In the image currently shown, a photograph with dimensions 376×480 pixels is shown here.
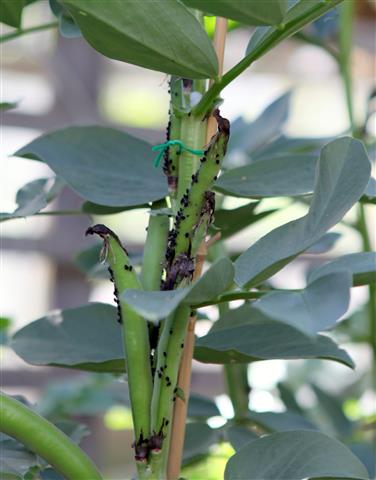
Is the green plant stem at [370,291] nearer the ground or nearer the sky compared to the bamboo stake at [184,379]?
nearer the sky

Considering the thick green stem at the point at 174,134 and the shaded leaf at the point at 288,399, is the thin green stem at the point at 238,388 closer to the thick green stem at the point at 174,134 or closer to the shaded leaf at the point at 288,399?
the shaded leaf at the point at 288,399

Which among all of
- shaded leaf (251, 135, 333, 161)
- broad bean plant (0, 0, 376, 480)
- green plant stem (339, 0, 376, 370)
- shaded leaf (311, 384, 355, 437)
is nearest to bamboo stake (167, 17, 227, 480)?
broad bean plant (0, 0, 376, 480)

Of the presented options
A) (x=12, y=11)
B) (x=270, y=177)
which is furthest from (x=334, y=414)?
(x=12, y=11)

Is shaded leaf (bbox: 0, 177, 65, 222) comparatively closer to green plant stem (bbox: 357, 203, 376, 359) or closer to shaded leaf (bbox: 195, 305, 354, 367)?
shaded leaf (bbox: 195, 305, 354, 367)

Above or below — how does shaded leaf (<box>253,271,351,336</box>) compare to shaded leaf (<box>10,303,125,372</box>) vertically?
below

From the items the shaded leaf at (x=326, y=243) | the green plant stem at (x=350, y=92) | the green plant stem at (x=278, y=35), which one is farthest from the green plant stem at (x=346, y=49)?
the green plant stem at (x=278, y=35)

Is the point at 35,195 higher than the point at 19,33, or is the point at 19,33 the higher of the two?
the point at 19,33

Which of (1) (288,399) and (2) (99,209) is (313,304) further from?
(1) (288,399)
